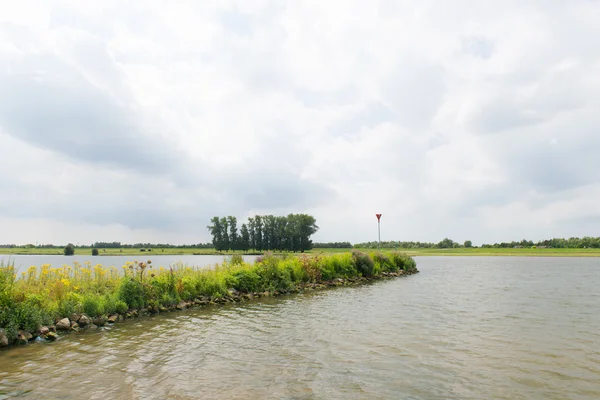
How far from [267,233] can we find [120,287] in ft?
374

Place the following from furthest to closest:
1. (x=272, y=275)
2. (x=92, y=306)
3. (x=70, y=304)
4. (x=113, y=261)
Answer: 1. (x=113, y=261)
2. (x=272, y=275)
3. (x=92, y=306)
4. (x=70, y=304)

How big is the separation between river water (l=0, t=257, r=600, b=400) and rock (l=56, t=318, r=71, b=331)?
0.74 m

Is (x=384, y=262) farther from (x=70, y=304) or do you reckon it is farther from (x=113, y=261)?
(x=113, y=261)

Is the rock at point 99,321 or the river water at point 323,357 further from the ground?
the rock at point 99,321

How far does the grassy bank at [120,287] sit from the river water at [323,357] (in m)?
1.01


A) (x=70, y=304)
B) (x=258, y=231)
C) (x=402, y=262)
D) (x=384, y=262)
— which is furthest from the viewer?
(x=258, y=231)

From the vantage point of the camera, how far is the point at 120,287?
46.6 feet

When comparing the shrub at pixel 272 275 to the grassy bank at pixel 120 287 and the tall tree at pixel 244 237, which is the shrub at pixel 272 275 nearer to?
the grassy bank at pixel 120 287

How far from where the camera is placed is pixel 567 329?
1152 centimetres

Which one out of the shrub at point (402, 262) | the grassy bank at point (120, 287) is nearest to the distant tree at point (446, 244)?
the shrub at point (402, 262)

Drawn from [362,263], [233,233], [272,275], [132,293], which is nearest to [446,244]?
[233,233]

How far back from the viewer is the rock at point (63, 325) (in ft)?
36.9

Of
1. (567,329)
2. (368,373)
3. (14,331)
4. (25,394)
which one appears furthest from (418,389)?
(14,331)

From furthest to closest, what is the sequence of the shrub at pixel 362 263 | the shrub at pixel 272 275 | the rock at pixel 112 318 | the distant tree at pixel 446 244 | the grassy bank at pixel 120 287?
1. the distant tree at pixel 446 244
2. the shrub at pixel 362 263
3. the shrub at pixel 272 275
4. the rock at pixel 112 318
5. the grassy bank at pixel 120 287
